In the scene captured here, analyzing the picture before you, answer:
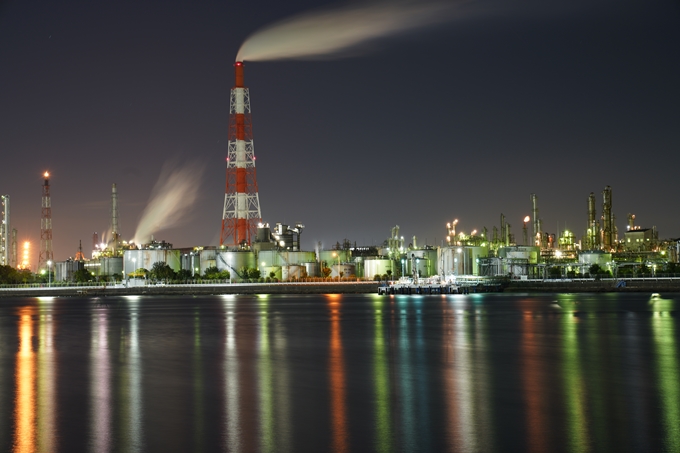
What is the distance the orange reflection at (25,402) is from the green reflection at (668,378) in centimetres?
896

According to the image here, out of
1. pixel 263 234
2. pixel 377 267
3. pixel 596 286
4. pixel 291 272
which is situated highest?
pixel 263 234

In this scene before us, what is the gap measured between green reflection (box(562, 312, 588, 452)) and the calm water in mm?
39

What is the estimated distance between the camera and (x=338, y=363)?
19781 mm

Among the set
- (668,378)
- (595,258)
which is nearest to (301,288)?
(595,258)

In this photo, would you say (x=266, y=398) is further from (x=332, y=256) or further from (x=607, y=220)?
(x=607, y=220)

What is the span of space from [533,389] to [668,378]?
3.58 meters

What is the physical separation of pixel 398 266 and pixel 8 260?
272 ft

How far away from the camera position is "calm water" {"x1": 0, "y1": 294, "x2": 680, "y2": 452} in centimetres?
1112

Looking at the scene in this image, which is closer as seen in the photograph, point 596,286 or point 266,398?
point 266,398

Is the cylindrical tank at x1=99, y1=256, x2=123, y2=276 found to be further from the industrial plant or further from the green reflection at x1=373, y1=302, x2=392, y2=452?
the green reflection at x1=373, y1=302, x2=392, y2=452

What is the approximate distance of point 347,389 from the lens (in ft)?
50.5

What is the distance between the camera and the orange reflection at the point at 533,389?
35.7 feet

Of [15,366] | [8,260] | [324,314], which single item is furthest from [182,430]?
[8,260]

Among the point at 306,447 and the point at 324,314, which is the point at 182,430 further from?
the point at 324,314
